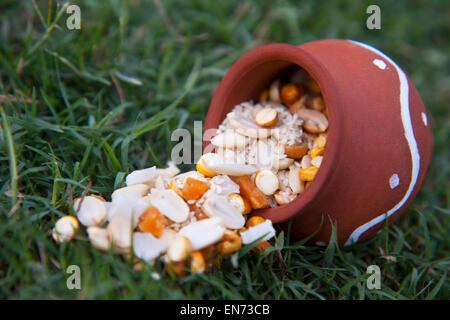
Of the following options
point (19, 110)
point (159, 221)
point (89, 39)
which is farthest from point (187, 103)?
point (159, 221)

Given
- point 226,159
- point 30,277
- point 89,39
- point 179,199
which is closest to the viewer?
point 30,277

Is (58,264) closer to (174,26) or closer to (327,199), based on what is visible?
(327,199)

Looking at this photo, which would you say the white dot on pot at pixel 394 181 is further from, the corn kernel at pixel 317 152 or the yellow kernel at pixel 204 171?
the yellow kernel at pixel 204 171

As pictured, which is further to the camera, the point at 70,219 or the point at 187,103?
the point at 187,103

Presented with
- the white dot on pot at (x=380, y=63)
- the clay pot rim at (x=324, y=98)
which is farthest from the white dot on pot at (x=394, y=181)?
the white dot on pot at (x=380, y=63)

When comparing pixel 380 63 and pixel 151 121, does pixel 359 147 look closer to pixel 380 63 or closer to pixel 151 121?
pixel 380 63

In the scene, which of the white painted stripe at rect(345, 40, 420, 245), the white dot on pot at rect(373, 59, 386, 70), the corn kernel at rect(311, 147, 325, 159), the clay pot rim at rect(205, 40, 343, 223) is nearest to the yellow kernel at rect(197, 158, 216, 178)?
the clay pot rim at rect(205, 40, 343, 223)
